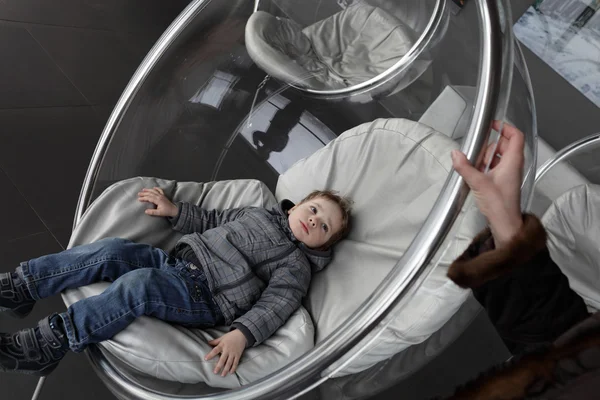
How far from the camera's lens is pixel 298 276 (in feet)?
3.84

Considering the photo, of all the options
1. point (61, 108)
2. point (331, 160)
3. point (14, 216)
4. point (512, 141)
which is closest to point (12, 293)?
point (14, 216)

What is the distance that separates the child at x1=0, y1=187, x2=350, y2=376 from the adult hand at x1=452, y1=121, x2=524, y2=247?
54 cm

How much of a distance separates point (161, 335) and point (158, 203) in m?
0.36

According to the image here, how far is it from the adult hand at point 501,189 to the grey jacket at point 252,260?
552 mm

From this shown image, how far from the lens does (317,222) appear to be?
120 centimetres

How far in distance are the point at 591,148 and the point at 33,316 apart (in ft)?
5.28

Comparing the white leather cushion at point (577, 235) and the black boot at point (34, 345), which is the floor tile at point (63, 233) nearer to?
the black boot at point (34, 345)

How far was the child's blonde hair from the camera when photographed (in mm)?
1222

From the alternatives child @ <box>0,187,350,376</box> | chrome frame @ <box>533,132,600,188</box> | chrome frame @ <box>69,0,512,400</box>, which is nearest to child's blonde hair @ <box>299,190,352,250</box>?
child @ <box>0,187,350,376</box>

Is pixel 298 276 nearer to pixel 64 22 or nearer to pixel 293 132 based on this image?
pixel 293 132

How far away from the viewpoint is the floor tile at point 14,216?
146 cm

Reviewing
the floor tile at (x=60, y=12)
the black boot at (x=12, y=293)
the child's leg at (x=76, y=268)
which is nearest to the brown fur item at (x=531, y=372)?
the child's leg at (x=76, y=268)

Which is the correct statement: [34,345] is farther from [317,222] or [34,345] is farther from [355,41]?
[355,41]

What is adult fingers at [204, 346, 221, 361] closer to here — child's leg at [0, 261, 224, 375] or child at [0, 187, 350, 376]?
child at [0, 187, 350, 376]
